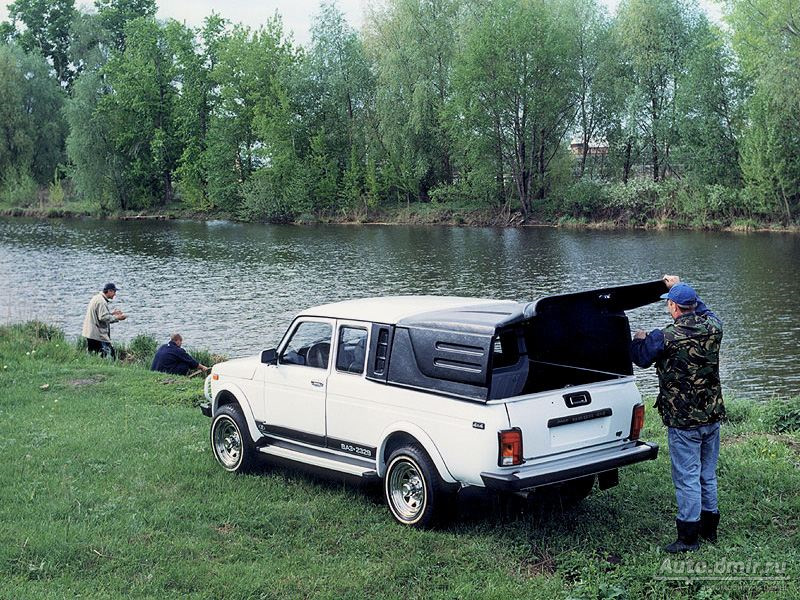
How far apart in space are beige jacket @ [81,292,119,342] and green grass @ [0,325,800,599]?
928 centimetres

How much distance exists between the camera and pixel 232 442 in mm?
9961

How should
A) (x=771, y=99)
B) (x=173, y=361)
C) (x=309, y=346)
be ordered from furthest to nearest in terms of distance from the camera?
(x=771, y=99) → (x=173, y=361) → (x=309, y=346)

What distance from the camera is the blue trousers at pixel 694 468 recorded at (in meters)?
7.30

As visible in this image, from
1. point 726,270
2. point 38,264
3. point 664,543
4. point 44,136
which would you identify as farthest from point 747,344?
point 44,136

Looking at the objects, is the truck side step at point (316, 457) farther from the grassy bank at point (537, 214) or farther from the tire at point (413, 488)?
the grassy bank at point (537, 214)

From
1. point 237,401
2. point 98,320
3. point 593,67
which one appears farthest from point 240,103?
point 237,401

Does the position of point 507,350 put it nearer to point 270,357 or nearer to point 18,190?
point 270,357

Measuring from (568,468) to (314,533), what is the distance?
7.32ft

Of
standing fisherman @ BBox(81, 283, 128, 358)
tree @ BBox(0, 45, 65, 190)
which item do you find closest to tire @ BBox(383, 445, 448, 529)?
standing fisherman @ BBox(81, 283, 128, 358)

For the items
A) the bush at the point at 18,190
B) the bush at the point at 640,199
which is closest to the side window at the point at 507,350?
the bush at the point at 640,199

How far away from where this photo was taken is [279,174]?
7700 centimetres

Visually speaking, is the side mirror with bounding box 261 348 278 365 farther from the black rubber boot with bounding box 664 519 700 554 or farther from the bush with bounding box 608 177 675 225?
the bush with bounding box 608 177 675 225

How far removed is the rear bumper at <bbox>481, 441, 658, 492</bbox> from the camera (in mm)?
7211

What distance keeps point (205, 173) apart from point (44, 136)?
1825cm
